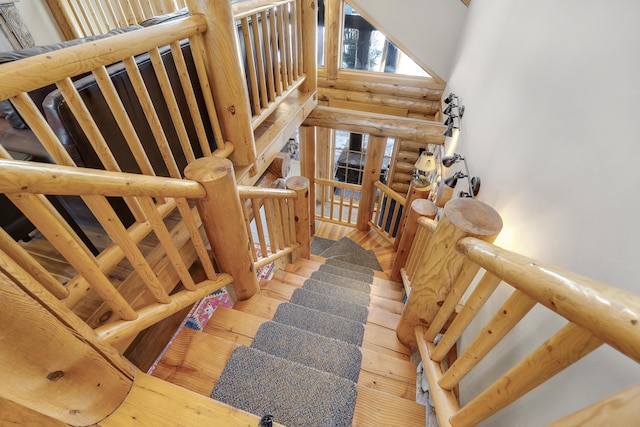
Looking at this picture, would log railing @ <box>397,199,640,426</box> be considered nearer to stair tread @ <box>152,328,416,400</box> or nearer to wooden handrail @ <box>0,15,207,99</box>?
stair tread @ <box>152,328,416,400</box>

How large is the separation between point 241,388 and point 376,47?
4989 millimetres

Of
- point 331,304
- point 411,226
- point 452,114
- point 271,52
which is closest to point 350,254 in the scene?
point 411,226

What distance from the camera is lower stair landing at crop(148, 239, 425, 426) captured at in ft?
3.96

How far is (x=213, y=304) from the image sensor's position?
3.06 metres

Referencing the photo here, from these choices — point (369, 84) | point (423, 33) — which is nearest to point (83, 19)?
point (369, 84)

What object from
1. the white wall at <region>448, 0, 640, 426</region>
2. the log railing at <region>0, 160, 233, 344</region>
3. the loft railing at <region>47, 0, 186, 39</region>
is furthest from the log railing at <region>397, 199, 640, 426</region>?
the loft railing at <region>47, 0, 186, 39</region>

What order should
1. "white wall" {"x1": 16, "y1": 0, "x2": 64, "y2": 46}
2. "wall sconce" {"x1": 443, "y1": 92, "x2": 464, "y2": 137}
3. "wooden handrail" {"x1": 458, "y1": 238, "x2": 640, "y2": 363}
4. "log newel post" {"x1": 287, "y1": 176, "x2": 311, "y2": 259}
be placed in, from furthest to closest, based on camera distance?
1. "white wall" {"x1": 16, "y1": 0, "x2": 64, "y2": 46}
2. "wall sconce" {"x1": 443, "y1": 92, "x2": 464, "y2": 137}
3. "log newel post" {"x1": 287, "y1": 176, "x2": 311, "y2": 259}
4. "wooden handrail" {"x1": 458, "y1": 238, "x2": 640, "y2": 363}

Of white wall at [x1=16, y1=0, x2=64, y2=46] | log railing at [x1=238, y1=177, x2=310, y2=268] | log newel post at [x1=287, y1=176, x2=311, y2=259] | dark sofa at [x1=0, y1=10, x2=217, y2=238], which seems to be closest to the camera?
dark sofa at [x1=0, y1=10, x2=217, y2=238]

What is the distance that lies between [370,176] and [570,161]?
9.88 feet

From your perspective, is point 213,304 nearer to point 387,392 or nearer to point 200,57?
point 387,392

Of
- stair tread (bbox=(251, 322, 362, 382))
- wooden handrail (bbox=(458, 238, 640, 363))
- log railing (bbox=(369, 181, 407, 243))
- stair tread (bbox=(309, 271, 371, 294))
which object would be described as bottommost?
log railing (bbox=(369, 181, 407, 243))

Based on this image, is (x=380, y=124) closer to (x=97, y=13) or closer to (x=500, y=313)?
(x=500, y=313)

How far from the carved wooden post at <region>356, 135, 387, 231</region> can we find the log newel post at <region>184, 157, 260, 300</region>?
2.62m

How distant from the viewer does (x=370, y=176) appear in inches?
159
